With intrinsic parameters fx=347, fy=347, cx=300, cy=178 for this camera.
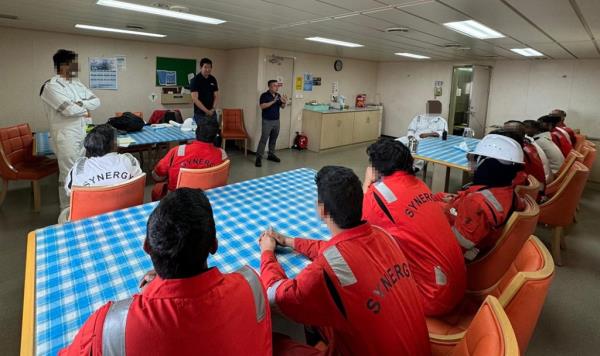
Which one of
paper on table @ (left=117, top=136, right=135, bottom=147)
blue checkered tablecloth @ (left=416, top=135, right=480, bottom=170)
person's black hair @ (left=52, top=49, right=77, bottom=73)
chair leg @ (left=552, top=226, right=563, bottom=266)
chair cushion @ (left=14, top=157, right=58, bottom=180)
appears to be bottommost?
chair leg @ (left=552, top=226, right=563, bottom=266)

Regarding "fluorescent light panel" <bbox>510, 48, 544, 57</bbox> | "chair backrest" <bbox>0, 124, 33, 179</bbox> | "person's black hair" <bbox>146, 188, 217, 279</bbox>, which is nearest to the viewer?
"person's black hair" <bbox>146, 188, 217, 279</bbox>

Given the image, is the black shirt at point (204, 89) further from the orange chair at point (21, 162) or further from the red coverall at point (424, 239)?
the red coverall at point (424, 239)

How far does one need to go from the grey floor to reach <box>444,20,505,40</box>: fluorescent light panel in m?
2.37

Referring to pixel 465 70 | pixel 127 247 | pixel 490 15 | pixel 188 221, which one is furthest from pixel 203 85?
pixel 465 70

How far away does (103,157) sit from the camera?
2.20 m

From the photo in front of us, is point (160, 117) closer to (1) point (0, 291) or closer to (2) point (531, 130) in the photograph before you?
(1) point (0, 291)

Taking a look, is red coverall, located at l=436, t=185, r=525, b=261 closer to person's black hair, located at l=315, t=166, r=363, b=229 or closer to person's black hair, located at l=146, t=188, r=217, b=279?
person's black hair, located at l=315, t=166, r=363, b=229

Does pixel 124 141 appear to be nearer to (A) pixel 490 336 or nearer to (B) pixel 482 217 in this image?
(B) pixel 482 217

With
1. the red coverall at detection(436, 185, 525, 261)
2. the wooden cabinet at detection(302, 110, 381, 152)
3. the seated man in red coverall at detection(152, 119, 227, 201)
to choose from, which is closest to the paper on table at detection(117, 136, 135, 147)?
the seated man in red coverall at detection(152, 119, 227, 201)

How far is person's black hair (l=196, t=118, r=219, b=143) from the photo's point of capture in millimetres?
2682

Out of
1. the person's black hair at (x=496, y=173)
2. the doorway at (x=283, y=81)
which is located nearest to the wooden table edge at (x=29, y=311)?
the person's black hair at (x=496, y=173)

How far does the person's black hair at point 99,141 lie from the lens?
7.24 ft

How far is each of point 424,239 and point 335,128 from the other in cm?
650

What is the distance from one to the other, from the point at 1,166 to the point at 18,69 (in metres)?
2.57
